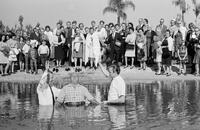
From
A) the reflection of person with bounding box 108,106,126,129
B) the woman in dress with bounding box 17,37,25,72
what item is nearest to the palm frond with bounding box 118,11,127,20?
the woman in dress with bounding box 17,37,25,72

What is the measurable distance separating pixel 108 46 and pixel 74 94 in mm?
10300

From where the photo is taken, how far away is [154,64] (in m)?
24.1

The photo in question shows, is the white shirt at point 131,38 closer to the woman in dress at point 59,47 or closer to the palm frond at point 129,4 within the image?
the woman in dress at point 59,47

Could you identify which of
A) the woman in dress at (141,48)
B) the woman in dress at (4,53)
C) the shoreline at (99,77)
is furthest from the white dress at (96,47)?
the woman in dress at (4,53)

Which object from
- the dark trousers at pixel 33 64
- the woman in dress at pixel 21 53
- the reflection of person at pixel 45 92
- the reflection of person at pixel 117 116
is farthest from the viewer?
the woman in dress at pixel 21 53

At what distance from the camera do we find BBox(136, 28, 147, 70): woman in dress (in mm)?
22244

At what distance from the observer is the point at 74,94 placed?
12.7 m

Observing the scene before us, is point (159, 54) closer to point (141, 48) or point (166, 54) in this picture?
point (166, 54)

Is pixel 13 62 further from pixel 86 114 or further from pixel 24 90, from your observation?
pixel 86 114

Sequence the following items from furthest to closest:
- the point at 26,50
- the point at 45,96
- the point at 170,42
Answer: the point at 26,50 → the point at 170,42 → the point at 45,96

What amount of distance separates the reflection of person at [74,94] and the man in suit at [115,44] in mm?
9758

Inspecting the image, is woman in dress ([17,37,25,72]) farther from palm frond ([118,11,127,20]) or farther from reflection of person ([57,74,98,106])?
palm frond ([118,11,127,20])

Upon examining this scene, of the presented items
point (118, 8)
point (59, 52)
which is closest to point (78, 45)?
point (59, 52)

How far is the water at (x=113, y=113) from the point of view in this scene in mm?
9915
